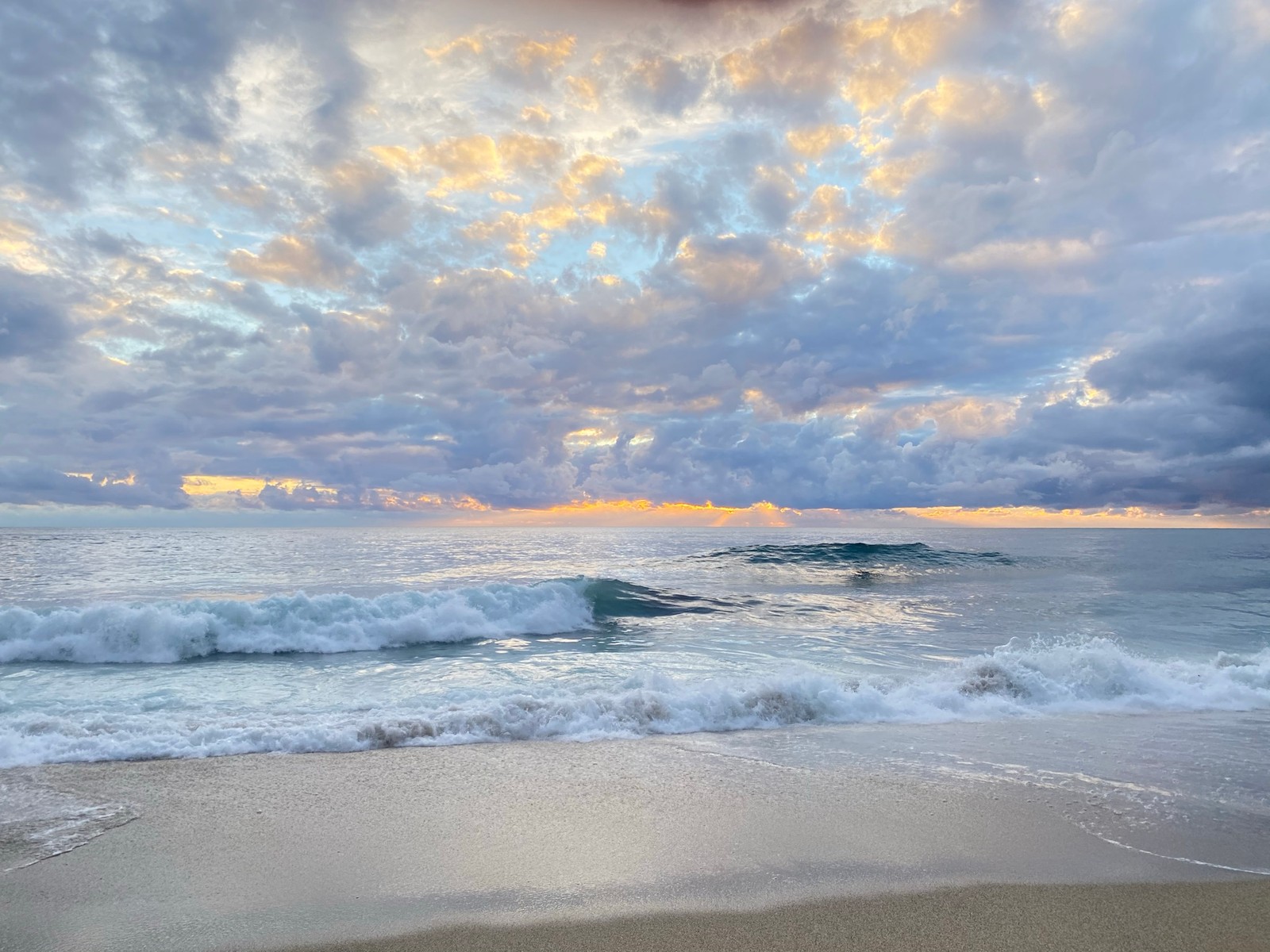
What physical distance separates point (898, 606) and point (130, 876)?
22747 mm

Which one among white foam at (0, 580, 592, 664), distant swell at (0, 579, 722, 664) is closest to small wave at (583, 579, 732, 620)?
distant swell at (0, 579, 722, 664)

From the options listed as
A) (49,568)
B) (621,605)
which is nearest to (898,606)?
(621,605)

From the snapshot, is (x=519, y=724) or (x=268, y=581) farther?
(x=268, y=581)

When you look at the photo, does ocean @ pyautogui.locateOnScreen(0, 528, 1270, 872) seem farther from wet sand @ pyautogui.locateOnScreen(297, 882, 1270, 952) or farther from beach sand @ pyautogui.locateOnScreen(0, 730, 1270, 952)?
wet sand @ pyautogui.locateOnScreen(297, 882, 1270, 952)

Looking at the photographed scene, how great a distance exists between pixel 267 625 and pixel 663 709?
10.4 metres

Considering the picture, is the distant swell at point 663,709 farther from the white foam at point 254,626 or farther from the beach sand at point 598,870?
the white foam at point 254,626

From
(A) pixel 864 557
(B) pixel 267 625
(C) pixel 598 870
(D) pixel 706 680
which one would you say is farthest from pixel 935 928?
(A) pixel 864 557

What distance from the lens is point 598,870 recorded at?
4805mm

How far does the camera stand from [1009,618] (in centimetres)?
2145

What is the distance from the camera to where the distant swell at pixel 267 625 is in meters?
13.7

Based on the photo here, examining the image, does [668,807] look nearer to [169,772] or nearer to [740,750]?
[740,750]

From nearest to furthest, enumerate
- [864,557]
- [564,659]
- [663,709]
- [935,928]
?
[935,928]
[663,709]
[564,659]
[864,557]

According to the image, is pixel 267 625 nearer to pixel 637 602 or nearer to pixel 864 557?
pixel 637 602

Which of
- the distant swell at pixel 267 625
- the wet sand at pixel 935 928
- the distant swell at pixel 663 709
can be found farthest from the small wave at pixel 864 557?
the wet sand at pixel 935 928
